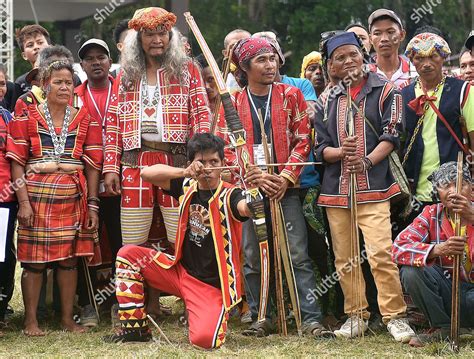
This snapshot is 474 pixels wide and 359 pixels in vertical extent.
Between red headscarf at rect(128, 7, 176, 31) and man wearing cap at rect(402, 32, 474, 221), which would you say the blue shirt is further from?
red headscarf at rect(128, 7, 176, 31)

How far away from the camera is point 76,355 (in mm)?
5250

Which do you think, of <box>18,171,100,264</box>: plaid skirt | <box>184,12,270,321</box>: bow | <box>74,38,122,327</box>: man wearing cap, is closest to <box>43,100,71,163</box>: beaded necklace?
<box>18,171,100,264</box>: plaid skirt

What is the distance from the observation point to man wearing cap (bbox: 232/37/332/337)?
577 centimetres

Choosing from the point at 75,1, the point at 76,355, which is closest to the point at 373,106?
the point at 76,355

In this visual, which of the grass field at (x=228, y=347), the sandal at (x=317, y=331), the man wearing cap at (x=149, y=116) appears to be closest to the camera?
the grass field at (x=228, y=347)

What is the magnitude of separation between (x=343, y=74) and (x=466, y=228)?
4.13 feet

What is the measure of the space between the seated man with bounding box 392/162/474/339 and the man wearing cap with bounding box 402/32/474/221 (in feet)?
1.29

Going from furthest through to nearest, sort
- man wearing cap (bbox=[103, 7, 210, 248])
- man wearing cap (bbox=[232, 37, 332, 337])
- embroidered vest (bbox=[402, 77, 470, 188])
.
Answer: man wearing cap (bbox=[103, 7, 210, 248]) → man wearing cap (bbox=[232, 37, 332, 337]) → embroidered vest (bbox=[402, 77, 470, 188])

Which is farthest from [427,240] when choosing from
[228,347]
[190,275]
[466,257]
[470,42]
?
[470,42]

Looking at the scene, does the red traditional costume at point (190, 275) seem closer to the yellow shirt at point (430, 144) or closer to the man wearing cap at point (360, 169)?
the man wearing cap at point (360, 169)

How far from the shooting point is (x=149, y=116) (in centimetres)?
599

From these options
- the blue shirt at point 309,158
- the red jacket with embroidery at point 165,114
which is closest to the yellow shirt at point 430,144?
the blue shirt at point 309,158

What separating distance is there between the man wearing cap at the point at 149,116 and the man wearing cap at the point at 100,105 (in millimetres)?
380

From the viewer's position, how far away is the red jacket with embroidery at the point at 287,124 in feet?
19.1
